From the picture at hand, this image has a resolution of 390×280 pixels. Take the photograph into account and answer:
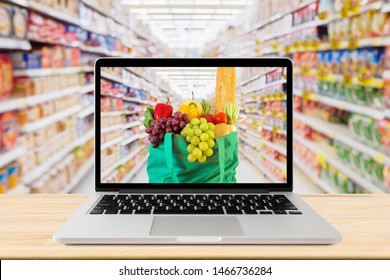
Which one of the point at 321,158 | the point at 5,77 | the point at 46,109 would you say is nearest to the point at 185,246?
the point at 5,77

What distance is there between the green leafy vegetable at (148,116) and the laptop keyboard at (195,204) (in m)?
0.20

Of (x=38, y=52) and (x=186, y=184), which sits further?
(x=38, y=52)

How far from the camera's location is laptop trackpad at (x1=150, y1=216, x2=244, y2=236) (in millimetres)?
1001

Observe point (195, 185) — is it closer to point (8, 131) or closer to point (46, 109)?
point (8, 131)

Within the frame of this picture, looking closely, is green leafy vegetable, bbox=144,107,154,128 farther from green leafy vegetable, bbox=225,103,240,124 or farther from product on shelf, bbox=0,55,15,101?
product on shelf, bbox=0,55,15,101

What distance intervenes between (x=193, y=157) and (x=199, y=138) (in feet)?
0.17

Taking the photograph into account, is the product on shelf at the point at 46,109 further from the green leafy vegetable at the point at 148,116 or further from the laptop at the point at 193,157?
the green leafy vegetable at the point at 148,116

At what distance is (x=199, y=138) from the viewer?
4.50 ft

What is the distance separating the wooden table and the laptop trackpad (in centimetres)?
3

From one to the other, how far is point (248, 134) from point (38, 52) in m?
3.20

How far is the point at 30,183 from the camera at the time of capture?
13.3ft
